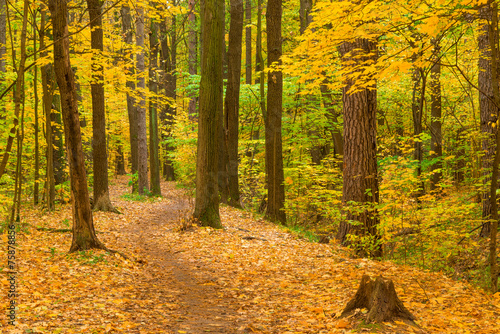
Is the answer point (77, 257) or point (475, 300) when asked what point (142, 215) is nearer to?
point (77, 257)

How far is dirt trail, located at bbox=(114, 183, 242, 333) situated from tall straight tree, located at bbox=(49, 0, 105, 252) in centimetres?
141

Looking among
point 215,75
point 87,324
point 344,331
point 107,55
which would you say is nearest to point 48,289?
point 87,324

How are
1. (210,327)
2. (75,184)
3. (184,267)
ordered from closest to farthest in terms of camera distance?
1. (210,327)
2. (75,184)
3. (184,267)

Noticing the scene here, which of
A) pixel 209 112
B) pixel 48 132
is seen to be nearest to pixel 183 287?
pixel 209 112

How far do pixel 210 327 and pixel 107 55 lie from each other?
8413 mm

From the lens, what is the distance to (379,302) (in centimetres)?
410

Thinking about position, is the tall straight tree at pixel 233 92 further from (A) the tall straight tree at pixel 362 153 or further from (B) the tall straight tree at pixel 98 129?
(A) the tall straight tree at pixel 362 153

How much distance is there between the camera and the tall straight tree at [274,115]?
10938mm

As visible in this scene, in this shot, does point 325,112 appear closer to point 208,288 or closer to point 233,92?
point 233,92

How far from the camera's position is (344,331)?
12.8 feet

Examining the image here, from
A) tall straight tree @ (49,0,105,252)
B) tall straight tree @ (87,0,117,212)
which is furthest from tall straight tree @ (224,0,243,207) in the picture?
tall straight tree @ (49,0,105,252)

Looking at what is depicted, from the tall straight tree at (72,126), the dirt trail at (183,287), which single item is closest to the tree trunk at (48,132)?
the dirt trail at (183,287)

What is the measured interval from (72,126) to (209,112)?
13.0 feet

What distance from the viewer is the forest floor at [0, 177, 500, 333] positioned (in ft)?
13.7
